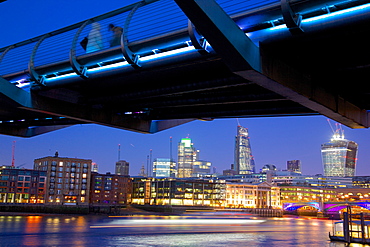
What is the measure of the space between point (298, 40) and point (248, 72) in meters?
2.10

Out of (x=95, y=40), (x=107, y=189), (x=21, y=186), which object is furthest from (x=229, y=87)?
(x=107, y=189)

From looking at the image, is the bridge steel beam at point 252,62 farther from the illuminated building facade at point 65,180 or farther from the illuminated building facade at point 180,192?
the illuminated building facade at point 180,192

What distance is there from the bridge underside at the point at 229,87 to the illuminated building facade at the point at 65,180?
343 feet

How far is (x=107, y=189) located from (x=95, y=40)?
143m

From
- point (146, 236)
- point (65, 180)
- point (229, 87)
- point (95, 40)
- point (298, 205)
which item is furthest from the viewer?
point (298, 205)

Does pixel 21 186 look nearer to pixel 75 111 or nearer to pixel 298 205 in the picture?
pixel 298 205

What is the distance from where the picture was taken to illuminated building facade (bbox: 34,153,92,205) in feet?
454

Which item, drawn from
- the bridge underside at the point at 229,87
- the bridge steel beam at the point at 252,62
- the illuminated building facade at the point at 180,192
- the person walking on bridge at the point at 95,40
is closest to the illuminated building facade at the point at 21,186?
the illuminated building facade at the point at 180,192

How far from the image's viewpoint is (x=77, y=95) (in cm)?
2981

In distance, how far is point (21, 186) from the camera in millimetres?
130500

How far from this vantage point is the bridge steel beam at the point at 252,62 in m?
13.1

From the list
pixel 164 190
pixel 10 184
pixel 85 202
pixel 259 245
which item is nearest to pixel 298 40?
pixel 259 245

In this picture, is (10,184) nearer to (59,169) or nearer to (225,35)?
(59,169)

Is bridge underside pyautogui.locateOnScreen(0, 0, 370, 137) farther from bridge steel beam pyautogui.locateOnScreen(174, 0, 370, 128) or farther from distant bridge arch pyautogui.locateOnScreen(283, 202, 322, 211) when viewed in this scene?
distant bridge arch pyautogui.locateOnScreen(283, 202, 322, 211)
